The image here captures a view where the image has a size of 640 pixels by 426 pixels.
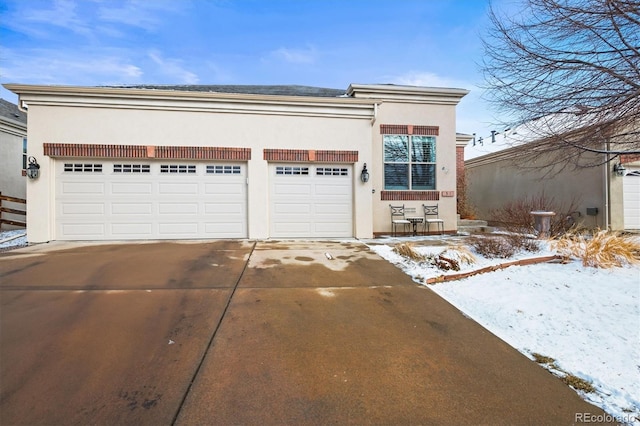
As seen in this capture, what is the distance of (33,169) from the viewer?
796 centimetres

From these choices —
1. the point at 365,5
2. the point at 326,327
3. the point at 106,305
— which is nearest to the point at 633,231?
the point at 365,5

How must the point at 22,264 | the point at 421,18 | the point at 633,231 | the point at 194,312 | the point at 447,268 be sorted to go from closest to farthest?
the point at 194,312, the point at 447,268, the point at 22,264, the point at 421,18, the point at 633,231

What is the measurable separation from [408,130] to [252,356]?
962 centimetres

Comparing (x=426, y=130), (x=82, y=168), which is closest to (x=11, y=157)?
(x=82, y=168)

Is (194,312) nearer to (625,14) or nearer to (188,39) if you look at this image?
(625,14)

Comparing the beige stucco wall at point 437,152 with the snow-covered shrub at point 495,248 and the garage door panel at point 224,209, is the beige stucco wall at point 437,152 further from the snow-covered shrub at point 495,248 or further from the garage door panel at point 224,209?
the garage door panel at point 224,209

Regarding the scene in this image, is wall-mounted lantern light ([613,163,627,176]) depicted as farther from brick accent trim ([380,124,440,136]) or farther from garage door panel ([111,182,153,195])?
garage door panel ([111,182,153,195])

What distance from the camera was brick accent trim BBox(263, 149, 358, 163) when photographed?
8.91 meters

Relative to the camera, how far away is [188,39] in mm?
10914

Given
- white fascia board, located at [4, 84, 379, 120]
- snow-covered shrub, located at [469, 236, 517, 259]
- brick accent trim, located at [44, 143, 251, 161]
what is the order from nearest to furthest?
snow-covered shrub, located at [469, 236, 517, 259], white fascia board, located at [4, 84, 379, 120], brick accent trim, located at [44, 143, 251, 161]

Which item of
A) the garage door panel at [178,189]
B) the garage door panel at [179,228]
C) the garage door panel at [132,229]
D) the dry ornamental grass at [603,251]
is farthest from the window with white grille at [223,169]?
the dry ornamental grass at [603,251]

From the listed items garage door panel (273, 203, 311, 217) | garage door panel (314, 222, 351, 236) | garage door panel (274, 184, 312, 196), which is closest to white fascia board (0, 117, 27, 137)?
garage door panel (274, 184, 312, 196)

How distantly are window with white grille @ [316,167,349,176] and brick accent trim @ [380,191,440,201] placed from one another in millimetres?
1749

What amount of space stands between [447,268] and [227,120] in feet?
23.6
